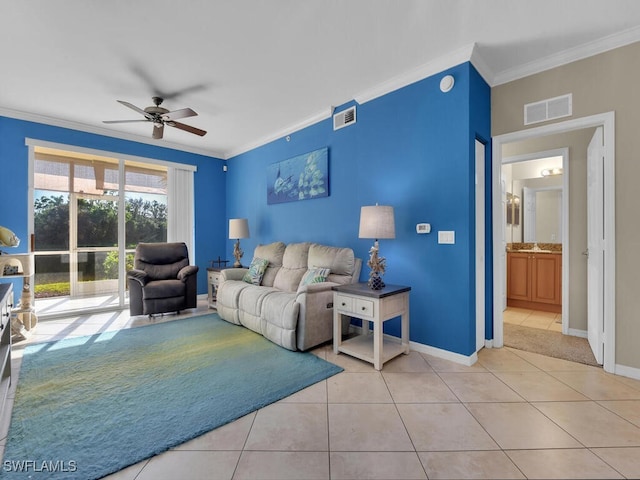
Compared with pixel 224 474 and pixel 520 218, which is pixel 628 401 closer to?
pixel 224 474

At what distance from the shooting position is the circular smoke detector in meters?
2.71

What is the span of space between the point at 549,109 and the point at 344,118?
80.7 inches

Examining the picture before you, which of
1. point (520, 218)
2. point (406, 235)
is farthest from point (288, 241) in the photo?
point (520, 218)

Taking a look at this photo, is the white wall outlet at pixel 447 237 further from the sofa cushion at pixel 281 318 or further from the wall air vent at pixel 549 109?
the sofa cushion at pixel 281 318

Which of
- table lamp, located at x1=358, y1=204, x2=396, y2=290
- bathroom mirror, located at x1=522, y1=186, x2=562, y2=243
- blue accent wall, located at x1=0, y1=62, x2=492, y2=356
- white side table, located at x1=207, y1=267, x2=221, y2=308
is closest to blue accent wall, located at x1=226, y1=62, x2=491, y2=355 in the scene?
blue accent wall, located at x1=0, y1=62, x2=492, y2=356

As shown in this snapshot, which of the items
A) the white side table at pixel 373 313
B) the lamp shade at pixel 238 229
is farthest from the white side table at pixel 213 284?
the white side table at pixel 373 313

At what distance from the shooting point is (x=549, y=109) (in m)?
2.71

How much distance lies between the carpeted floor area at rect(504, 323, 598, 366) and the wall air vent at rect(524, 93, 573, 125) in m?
2.20

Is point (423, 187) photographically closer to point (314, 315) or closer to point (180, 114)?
point (314, 315)

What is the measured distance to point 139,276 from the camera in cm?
409

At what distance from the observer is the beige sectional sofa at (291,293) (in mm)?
2912

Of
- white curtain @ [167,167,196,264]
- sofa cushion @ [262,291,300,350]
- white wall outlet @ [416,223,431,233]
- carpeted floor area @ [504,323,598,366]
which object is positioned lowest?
carpeted floor area @ [504,323,598,366]

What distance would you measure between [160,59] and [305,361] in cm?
306

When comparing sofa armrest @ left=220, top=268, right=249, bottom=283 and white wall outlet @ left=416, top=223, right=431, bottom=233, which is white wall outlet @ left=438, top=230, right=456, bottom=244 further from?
sofa armrest @ left=220, top=268, right=249, bottom=283
